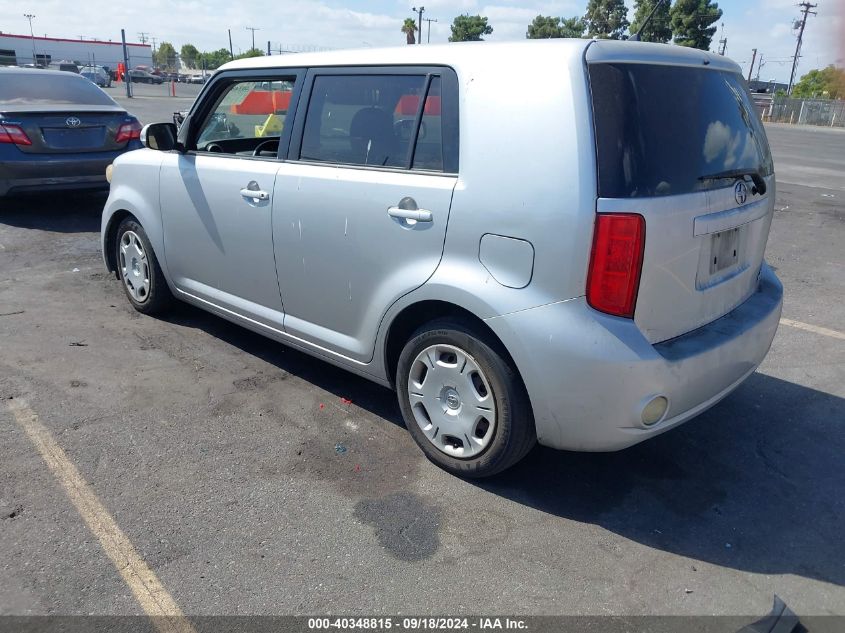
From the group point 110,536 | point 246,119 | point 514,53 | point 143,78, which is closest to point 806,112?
point 246,119

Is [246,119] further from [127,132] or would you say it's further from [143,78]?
[143,78]

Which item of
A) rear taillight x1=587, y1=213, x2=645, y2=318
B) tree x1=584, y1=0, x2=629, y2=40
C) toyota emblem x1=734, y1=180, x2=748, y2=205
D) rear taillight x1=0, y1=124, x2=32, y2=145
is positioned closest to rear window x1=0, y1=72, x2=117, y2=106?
rear taillight x1=0, y1=124, x2=32, y2=145

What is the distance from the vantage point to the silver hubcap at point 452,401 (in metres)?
3.06

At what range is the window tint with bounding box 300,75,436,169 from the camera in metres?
3.22

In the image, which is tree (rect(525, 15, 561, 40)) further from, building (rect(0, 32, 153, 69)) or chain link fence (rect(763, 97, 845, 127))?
building (rect(0, 32, 153, 69))

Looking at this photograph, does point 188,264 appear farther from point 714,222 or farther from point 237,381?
point 714,222

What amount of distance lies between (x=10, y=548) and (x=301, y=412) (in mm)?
1520

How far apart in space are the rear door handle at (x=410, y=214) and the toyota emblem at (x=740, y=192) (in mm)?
1332

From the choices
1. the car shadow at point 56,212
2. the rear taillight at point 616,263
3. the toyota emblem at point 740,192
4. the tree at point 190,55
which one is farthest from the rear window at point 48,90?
the tree at point 190,55

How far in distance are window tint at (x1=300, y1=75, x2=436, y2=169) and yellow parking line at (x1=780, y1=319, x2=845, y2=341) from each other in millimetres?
3644

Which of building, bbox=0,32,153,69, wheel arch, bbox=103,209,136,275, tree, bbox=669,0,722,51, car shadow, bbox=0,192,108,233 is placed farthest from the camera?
building, bbox=0,32,153,69

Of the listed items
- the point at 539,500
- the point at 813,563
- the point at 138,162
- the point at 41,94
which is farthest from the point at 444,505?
the point at 41,94

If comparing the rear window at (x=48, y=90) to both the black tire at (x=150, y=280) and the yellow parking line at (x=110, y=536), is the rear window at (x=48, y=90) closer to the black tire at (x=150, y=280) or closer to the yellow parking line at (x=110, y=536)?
the black tire at (x=150, y=280)

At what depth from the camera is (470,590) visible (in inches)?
101
